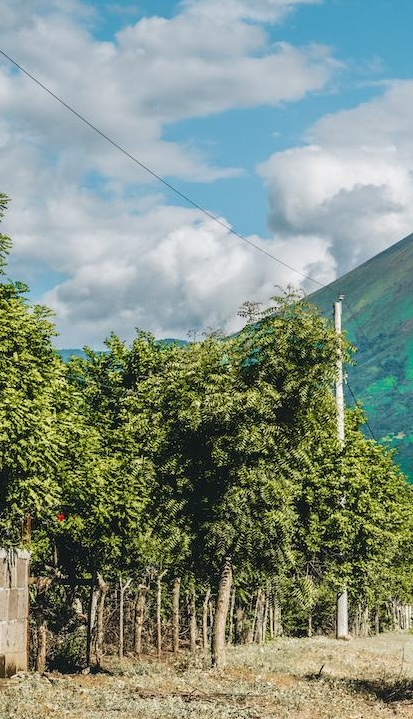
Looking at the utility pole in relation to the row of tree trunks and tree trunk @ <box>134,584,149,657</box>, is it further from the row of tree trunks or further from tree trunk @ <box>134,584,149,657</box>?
tree trunk @ <box>134,584,149,657</box>

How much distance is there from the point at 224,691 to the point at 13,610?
22.3 feet

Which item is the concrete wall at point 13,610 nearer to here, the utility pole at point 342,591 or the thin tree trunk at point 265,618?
the utility pole at point 342,591

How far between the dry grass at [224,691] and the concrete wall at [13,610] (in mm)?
1197

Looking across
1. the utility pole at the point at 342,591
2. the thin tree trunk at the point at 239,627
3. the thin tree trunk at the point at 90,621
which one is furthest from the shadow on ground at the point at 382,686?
the utility pole at the point at 342,591

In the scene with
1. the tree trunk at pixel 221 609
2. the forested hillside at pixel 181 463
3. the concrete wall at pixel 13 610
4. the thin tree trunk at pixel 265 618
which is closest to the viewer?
the concrete wall at pixel 13 610

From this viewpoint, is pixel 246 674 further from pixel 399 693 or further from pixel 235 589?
pixel 235 589

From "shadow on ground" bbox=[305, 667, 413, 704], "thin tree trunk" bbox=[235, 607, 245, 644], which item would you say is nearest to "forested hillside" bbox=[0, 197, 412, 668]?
"shadow on ground" bbox=[305, 667, 413, 704]

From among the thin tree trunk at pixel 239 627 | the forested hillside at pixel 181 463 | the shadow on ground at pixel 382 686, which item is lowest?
the shadow on ground at pixel 382 686

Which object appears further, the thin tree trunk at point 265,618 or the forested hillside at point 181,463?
the thin tree trunk at point 265,618

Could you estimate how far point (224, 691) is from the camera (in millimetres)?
26984

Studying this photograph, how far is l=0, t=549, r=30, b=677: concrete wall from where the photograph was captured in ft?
89.7

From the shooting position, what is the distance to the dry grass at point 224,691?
2206 centimetres

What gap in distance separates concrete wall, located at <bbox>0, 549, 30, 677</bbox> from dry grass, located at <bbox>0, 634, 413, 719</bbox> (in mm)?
1197

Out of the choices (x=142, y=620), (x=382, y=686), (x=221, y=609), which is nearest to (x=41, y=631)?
(x=221, y=609)
